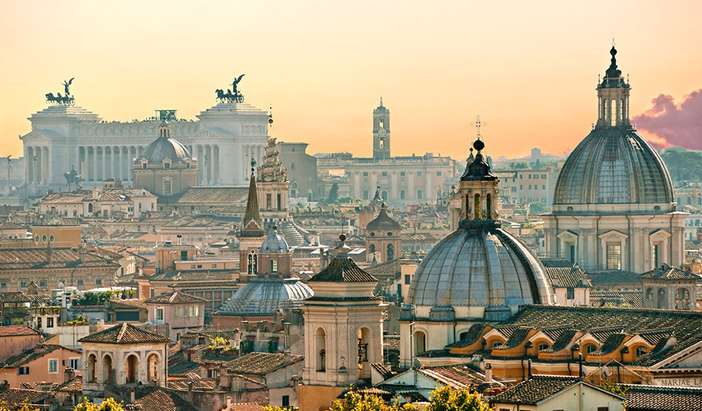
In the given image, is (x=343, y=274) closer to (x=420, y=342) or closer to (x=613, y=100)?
(x=420, y=342)

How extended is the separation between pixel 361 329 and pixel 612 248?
45492 millimetres

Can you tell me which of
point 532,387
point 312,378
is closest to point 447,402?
point 532,387

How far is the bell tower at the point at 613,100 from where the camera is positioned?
4668 inches

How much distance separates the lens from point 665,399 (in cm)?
5825

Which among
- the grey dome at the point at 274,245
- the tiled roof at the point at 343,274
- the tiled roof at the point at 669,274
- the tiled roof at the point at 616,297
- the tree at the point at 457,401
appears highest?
the grey dome at the point at 274,245

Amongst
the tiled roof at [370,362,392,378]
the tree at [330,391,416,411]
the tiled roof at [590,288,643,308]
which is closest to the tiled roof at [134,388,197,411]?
the tiled roof at [370,362,392,378]

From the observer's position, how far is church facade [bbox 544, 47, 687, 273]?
11669 centimetres

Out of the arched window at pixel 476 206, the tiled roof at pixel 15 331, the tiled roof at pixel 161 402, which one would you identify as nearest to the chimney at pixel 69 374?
the tiled roof at pixel 161 402

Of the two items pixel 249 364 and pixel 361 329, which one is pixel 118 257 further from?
pixel 361 329

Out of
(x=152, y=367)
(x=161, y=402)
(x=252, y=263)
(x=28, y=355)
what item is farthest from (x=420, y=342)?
(x=252, y=263)

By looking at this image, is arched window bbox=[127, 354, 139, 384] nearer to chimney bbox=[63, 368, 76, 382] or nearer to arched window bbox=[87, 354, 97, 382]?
arched window bbox=[87, 354, 97, 382]

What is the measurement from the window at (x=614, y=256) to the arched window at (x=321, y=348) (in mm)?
44814

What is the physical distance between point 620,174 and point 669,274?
41.0ft

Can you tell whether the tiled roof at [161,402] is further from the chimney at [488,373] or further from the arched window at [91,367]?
the chimney at [488,373]
